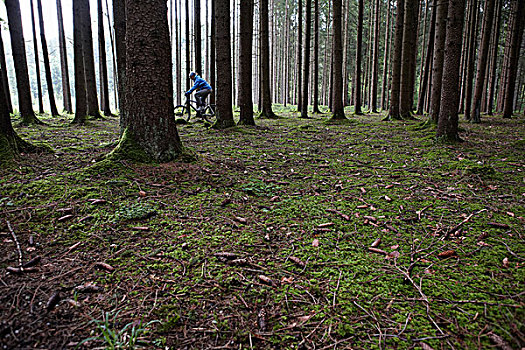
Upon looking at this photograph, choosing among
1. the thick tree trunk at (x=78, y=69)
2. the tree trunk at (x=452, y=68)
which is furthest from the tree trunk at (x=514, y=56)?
the thick tree trunk at (x=78, y=69)

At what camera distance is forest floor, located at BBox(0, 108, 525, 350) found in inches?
79.0

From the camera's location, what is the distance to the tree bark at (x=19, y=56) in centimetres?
952

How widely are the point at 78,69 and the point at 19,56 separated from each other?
1.79 metres

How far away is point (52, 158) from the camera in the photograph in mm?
5051

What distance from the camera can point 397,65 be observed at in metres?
12.4

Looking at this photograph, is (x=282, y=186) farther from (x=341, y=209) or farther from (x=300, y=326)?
(x=300, y=326)

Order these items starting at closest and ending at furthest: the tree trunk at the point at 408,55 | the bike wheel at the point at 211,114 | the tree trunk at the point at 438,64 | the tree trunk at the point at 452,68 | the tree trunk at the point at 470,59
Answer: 1. the tree trunk at the point at 452,68
2. the tree trunk at the point at 438,64
3. the bike wheel at the point at 211,114
4. the tree trunk at the point at 408,55
5. the tree trunk at the point at 470,59

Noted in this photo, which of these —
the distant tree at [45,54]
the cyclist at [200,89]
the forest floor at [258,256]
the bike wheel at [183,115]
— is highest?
the distant tree at [45,54]

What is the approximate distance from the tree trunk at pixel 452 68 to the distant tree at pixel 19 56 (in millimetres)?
12015

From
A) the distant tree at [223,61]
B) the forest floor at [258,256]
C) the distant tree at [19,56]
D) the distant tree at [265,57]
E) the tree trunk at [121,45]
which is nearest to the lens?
the forest floor at [258,256]

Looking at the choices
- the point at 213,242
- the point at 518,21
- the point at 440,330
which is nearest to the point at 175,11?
the point at 518,21

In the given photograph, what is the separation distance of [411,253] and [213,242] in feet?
6.11

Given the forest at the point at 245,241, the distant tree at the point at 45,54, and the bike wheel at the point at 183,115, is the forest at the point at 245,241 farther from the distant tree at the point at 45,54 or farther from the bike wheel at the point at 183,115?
the distant tree at the point at 45,54

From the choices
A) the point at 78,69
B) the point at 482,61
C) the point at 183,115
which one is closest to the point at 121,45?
the point at 78,69
